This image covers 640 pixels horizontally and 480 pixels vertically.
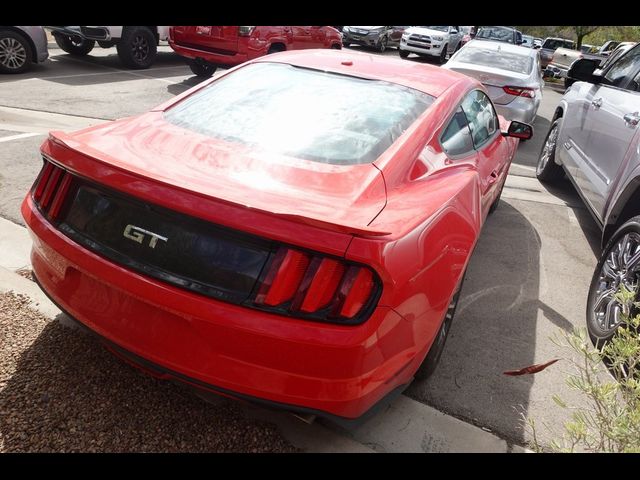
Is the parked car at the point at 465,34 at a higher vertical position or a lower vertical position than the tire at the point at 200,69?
higher

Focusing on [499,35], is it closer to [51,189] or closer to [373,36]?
[373,36]

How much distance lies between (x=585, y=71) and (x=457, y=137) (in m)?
2.90

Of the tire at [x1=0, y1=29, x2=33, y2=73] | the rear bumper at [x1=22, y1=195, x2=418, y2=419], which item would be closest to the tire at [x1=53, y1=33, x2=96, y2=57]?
the tire at [x1=0, y1=29, x2=33, y2=73]

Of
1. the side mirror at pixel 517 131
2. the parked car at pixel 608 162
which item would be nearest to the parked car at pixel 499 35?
the parked car at pixel 608 162

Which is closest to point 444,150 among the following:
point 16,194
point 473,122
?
point 473,122

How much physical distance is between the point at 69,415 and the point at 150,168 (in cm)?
113

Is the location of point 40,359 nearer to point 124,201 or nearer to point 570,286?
point 124,201

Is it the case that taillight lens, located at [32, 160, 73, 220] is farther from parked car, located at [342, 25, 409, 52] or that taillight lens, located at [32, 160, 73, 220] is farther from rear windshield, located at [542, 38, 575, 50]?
rear windshield, located at [542, 38, 575, 50]

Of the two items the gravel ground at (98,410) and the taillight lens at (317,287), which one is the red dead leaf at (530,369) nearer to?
the gravel ground at (98,410)

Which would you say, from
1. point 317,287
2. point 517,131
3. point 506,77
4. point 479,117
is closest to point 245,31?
point 506,77

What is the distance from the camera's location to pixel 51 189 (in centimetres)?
218

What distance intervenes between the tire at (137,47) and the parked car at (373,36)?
10585 mm

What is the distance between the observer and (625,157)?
375 centimetres

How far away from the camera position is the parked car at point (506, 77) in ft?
25.0
